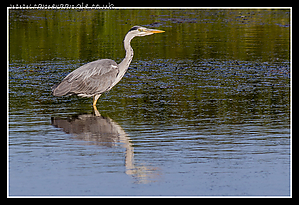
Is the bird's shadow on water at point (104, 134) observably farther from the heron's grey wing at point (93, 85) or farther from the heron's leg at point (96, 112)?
the heron's grey wing at point (93, 85)

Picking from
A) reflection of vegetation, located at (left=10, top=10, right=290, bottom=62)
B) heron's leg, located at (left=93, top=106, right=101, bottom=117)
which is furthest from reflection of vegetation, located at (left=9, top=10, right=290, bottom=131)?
heron's leg, located at (left=93, top=106, right=101, bottom=117)

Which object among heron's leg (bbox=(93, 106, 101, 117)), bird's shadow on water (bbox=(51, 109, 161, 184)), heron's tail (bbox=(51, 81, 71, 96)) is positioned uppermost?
heron's tail (bbox=(51, 81, 71, 96))

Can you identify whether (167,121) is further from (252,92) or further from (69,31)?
(69,31)

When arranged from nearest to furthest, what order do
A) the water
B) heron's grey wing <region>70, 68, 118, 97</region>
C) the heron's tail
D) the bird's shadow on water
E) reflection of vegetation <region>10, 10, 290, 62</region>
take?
the water
the bird's shadow on water
the heron's tail
heron's grey wing <region>70, 68, 118, 97</region>
reflection of vegetation <region>10, 10, 290, 62</region>

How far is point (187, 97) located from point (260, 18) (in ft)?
71.7

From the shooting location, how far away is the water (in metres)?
7.08

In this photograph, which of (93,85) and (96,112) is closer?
(96,112)

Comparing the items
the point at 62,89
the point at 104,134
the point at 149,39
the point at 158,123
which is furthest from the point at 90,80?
the point at 149,39

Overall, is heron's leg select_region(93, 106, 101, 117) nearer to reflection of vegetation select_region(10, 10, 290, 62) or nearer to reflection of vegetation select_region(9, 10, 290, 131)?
reflection of vegetation select_region(9, 10, 290, 131)

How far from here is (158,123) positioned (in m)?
10.1

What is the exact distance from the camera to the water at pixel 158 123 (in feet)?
23.2

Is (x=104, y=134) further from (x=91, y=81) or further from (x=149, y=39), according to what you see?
(x=149, y=39)

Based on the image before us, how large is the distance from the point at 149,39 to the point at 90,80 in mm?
11975

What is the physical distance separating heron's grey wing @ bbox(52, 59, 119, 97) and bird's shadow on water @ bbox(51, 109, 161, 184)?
72cm
